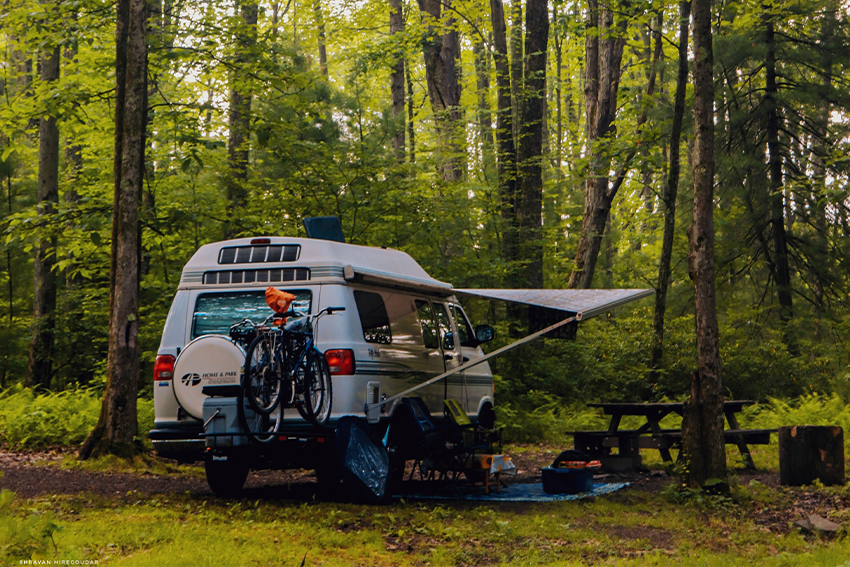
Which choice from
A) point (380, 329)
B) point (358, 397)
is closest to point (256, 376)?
point (358, 397)

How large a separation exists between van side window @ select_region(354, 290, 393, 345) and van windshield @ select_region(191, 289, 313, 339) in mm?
624

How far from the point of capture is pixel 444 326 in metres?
9.95

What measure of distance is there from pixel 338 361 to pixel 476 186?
32.5ft

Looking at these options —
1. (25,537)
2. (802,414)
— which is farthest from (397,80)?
(25,537)

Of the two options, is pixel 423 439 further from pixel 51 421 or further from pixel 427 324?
pixel 51 421

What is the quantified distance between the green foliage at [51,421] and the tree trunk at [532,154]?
7.79 meters

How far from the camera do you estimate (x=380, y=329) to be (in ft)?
27.4

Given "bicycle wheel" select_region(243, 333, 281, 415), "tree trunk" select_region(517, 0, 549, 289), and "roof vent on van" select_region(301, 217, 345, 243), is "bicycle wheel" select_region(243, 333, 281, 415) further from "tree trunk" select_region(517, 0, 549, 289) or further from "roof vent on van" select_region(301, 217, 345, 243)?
"tree trunk" select_region(517, 0, 549, 289)

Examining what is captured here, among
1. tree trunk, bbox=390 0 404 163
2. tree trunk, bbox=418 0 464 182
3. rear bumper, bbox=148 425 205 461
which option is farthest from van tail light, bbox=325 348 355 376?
tree trunk, bbox=390 0 404 163

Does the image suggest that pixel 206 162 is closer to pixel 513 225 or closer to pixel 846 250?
pixel 513 225

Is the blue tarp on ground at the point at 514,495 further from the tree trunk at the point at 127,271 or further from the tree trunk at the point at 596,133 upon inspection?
the tree trunk at the point at 596,133

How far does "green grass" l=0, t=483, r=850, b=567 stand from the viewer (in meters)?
5.50

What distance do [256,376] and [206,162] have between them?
348 inches

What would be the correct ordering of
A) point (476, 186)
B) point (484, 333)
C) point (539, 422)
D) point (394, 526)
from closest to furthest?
point (394, 526)
point (484, 333)
point (539, 422)
point (476, 186)
